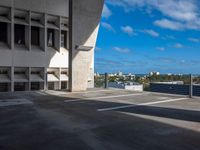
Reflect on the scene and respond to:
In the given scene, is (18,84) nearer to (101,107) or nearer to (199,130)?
(101,107)

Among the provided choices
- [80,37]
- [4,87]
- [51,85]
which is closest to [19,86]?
[4,87]

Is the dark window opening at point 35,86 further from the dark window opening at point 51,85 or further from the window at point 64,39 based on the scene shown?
the window at point 64,39

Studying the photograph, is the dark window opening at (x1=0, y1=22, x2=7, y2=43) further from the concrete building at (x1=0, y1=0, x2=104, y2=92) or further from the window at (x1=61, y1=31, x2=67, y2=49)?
the window at (x1=61, y1=31, x2=67, y2=49)

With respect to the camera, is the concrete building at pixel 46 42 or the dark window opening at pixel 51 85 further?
the dark window opening at pixel 51 85

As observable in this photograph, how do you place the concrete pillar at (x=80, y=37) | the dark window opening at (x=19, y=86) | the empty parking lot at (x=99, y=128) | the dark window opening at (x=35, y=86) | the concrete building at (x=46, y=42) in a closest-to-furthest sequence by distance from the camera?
the empty parking lot at (x=99, y=128), the concrete pillar at (x=80, y=37), the concrete building at (x=46, y=42), the dark window opening at (x=19, y=86), the dark window opening at (x=35, y=86)

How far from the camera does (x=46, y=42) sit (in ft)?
60.9

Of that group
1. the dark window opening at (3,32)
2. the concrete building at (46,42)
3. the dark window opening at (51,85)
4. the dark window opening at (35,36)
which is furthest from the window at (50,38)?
the dark window opening at (3,32)

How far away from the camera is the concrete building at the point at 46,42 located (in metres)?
15.5

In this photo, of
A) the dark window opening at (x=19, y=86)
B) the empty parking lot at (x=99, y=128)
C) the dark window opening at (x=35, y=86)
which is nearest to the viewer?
the empty parking lot at (x=99, y=128)

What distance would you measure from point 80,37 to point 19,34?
15.7 feet

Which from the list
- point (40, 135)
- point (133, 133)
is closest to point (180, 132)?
point (133, 133)

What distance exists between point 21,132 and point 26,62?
11.9 m

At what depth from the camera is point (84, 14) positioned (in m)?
15.9

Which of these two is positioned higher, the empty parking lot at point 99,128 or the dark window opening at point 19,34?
the dark window opening at point 19,34
